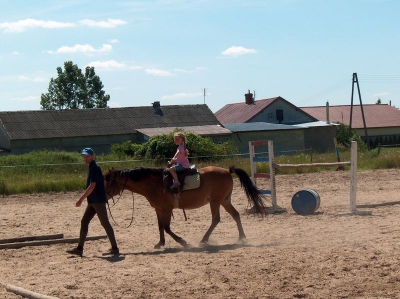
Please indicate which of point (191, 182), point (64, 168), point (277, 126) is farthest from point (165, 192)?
point (277, 126)

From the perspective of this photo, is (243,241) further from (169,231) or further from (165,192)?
(165,192)

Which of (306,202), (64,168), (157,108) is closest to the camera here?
(306,202)

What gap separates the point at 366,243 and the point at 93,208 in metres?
4.08

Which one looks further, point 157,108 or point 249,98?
point 249,98

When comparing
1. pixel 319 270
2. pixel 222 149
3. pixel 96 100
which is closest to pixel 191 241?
pixel 319 270

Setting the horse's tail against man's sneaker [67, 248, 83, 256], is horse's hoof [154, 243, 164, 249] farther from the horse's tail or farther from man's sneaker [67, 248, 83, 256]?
the horse's tail

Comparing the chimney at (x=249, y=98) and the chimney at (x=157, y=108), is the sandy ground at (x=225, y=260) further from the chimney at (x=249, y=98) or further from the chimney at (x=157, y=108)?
the chimney at (x=249, y=98)

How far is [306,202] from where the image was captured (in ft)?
44.4

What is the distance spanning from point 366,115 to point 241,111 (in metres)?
16.6

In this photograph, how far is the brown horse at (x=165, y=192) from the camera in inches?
407

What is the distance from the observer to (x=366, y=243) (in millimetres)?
9422

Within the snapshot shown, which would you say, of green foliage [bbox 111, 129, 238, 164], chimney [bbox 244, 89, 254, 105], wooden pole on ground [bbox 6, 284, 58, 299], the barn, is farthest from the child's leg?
chimney [bbox 244, 89, 254, 105]

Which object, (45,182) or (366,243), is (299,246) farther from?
(45,182)

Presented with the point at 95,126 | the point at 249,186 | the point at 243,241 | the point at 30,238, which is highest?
the point at 95,126
